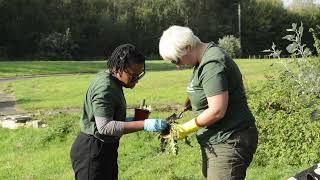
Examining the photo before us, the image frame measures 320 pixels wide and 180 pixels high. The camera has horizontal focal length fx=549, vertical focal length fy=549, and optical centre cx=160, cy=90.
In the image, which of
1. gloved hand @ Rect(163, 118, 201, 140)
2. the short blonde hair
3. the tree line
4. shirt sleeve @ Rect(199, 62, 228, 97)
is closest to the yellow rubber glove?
gloved hand @ Rect(163, 118, 201, 140)

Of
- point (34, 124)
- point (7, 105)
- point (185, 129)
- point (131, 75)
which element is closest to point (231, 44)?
point (7, 105)

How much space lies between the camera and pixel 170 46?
3777mm

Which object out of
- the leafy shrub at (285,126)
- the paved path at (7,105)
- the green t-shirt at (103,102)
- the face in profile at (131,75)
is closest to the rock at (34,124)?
the paved path at (7,105)

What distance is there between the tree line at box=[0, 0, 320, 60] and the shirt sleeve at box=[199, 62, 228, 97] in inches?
1983

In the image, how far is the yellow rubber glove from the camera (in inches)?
152

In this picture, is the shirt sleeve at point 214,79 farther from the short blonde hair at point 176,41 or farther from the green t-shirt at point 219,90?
the short blonde hair at point 176,41

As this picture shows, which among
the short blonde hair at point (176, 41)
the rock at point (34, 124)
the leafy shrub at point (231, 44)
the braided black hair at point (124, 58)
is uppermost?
the short blonde hair at point (176, 41)

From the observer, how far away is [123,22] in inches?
2687

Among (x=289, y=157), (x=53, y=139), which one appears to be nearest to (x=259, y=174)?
(x=289, y=157)

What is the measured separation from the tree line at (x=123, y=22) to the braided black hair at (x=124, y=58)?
50.0 m

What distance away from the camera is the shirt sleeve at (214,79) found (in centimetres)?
370

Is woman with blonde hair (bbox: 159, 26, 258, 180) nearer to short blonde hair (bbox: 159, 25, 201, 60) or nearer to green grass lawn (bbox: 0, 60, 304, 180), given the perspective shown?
short blonde hair (bbox: 159, 25, 201, 60)

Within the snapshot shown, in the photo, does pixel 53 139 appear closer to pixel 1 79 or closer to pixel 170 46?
pixel 170 46

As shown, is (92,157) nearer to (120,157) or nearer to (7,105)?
(120,157)
